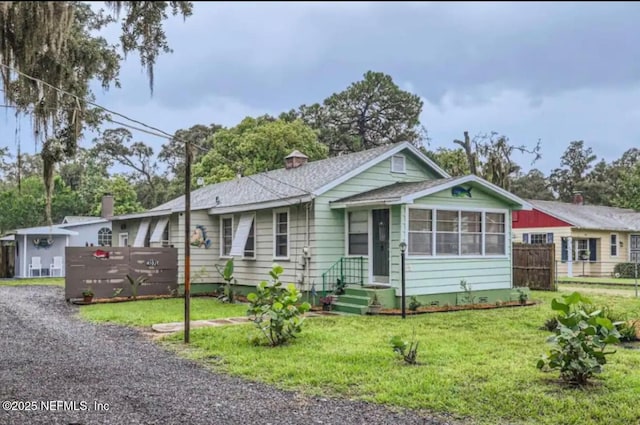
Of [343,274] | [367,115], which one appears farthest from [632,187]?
[343,274]

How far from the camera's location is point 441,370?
639cm

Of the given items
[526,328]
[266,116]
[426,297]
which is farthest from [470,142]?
[526,328]

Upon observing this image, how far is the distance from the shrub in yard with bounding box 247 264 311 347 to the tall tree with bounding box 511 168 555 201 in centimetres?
4322

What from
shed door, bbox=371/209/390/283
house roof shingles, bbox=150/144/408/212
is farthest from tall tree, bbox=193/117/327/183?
shed door, bbox=371/209/390/283

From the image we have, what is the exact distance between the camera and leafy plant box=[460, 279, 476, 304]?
519 inches

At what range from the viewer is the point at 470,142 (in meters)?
28.7

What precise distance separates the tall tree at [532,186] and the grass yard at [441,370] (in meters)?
40.8

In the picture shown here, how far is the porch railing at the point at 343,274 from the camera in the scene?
1302 cm

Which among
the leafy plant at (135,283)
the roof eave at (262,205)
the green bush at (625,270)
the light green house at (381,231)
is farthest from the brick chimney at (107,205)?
the green bush at (625,270)

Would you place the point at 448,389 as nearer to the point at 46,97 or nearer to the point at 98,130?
the point at 46,97

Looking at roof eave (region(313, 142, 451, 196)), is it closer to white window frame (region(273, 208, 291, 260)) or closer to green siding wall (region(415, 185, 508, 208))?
white window frame (region(273, 208, 291, 260))

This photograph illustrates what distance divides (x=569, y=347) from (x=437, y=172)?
9.92 meters

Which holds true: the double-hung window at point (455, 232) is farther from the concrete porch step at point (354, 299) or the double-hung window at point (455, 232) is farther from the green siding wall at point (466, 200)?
the concrete porch step at point (354, 299)

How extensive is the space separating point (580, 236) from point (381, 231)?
16990mm
